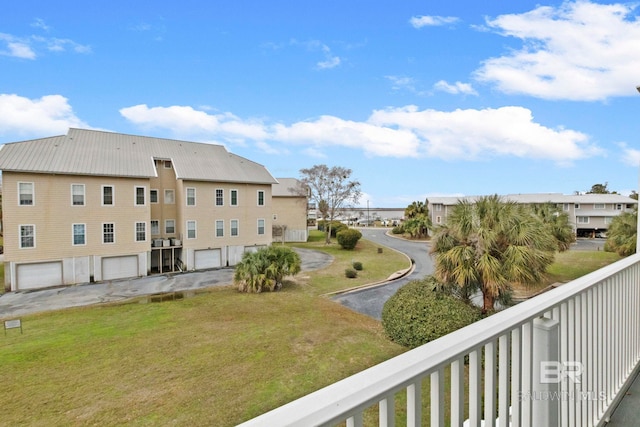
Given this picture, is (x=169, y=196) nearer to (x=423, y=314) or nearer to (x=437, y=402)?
(x=423, y=314)

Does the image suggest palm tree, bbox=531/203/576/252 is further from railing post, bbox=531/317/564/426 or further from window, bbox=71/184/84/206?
window, bbox=71/184/84/206

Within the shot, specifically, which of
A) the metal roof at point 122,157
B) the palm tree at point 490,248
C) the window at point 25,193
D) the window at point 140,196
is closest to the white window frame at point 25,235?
the window at point 25,193

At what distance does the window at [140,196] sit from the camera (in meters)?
19.3

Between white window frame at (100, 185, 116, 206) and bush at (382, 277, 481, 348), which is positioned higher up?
white window frame at (100, 185, 116, 206)

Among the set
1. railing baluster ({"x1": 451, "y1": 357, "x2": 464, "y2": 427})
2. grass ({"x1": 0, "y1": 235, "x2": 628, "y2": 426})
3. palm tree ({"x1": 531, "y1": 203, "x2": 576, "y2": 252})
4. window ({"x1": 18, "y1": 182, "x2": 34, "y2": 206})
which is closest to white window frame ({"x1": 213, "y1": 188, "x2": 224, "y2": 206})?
window ({"x1": 18, "y1": 182, "x2": 34, "y2": 206})

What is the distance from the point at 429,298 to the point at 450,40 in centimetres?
772

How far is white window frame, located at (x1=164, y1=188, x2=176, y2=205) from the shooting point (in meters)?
21.6

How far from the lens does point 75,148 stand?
61.3 feet

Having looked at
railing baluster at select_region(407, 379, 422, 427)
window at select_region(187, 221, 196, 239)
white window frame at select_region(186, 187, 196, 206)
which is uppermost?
white window frame at select_region(186, 187, 196, 206)

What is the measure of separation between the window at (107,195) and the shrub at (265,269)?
9.53 meters

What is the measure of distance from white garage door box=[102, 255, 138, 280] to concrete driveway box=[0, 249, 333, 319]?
2.27 ft

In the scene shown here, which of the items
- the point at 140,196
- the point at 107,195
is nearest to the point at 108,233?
the point at 107,195

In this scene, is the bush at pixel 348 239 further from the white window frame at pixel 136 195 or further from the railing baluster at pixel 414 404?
the railing baluster at pixel 414 404

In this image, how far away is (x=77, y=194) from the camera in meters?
17.5
